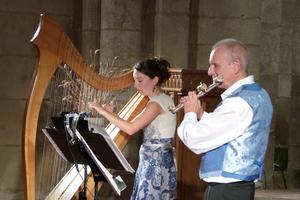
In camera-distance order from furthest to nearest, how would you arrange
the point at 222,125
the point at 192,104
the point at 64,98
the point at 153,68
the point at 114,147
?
the point at 153,68, the point at 64,98, the point at 114,147, the point at 192,104, the point at 222,125

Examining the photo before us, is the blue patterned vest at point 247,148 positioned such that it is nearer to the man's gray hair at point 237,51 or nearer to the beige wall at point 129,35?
the man's gray hair at point 237,51

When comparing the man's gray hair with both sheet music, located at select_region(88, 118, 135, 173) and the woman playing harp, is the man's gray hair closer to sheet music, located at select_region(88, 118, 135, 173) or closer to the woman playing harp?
sheet music, located at select_region(88, 118, 135, 173)

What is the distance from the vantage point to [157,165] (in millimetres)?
3709

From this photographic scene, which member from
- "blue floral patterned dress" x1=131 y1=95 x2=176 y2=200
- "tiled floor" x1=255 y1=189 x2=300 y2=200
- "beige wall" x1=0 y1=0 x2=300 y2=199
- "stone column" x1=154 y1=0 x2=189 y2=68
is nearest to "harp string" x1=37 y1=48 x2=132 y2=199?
"blue floral patterned dress" x1=131 y1=95 x2=176 y2=200

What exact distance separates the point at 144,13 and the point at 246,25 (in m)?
0.98

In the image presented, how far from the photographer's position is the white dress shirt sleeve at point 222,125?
257 cm

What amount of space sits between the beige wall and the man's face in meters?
2.65

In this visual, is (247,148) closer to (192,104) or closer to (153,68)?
(192,104)

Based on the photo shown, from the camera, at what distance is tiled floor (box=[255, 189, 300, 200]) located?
5.01m

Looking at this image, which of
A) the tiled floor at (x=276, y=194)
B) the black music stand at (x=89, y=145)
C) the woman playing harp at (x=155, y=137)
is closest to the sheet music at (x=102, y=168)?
the black music stand at (x=89, y=145)

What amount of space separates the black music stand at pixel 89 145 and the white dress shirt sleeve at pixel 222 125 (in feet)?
1.53

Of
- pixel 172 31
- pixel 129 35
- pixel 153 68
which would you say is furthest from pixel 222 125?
pixel 129 35

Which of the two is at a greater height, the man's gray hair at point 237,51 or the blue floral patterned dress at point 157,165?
the man's gray hair at point 237,51

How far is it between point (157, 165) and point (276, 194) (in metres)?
2.02
